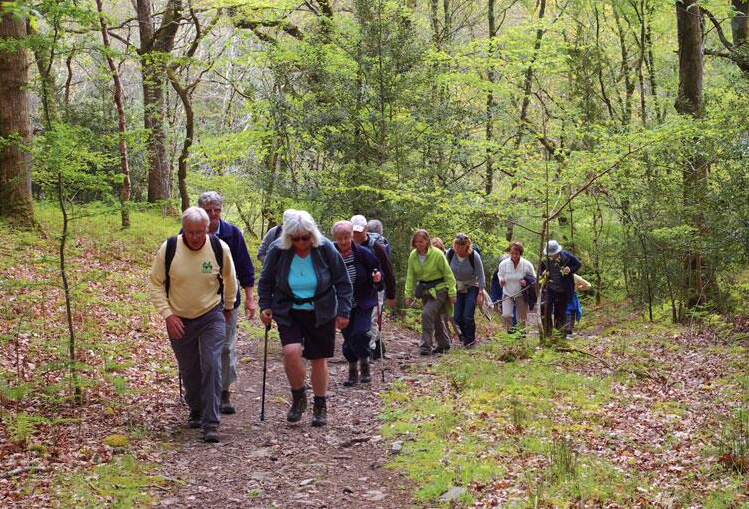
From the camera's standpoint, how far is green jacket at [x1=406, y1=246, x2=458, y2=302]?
12180mm

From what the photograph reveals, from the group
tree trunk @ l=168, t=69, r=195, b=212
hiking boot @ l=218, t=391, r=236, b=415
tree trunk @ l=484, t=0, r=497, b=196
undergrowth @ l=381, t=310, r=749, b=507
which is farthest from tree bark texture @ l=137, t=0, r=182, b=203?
undergrowth @ l=381, t=310, r=749, b=507

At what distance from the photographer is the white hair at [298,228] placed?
717 centimetres

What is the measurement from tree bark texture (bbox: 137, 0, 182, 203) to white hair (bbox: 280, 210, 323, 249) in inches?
569

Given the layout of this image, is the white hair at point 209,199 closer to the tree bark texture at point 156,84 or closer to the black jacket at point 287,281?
the black jacket at point 287,281

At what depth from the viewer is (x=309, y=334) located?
7500mm

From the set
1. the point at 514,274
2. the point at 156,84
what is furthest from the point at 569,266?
the point at 156,84

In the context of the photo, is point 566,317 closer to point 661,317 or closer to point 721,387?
point 661,317

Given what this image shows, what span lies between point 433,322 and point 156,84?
13.1 meters

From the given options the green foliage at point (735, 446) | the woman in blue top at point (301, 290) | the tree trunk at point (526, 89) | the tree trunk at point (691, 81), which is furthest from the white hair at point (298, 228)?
the tree trunk at point (526, 89)

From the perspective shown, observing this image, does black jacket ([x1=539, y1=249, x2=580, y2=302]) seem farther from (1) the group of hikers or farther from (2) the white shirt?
(1) the group of hikers

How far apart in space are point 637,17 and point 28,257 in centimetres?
1747

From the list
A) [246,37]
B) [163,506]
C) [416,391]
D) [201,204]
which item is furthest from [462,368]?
[246,37]

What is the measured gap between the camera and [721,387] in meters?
8.17

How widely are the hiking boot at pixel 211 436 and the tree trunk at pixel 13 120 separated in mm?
8629
